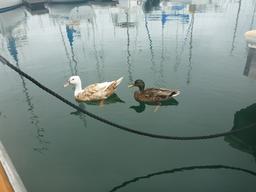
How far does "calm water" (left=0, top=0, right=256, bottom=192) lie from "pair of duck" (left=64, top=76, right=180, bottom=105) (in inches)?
17.2

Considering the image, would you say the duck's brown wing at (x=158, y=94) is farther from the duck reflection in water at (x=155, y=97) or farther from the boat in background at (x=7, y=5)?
the boat in background at (x=7, y=5)

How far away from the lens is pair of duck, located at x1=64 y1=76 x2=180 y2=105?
12.5 m

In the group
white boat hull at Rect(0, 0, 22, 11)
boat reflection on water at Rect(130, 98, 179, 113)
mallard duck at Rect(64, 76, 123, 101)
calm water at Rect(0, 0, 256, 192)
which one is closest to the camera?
calm water at Rect(0, 0, 256, 192)

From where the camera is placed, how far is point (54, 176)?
8391 mm

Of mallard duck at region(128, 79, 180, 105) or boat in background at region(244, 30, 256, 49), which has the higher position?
boat in background at region(244, 30, 256, 49)

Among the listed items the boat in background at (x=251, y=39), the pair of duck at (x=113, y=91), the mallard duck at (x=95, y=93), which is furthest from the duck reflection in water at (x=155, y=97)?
the boat in background at (x=251, y=39)

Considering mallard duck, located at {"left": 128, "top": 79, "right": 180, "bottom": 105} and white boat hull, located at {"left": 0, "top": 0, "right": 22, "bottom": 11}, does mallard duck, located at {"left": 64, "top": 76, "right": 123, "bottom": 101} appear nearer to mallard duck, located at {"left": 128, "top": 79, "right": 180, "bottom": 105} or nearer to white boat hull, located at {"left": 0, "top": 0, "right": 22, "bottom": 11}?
mallard duck, located at {"left": 128, "top": 79, "right": 180, "bottom": 105}

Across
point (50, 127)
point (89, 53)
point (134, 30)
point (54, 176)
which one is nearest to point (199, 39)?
point (134, 30)

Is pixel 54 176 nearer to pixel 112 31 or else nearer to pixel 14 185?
pixel 14 185

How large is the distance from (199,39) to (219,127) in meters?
14.1

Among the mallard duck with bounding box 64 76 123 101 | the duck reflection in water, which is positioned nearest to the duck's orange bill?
the duck reflection in water

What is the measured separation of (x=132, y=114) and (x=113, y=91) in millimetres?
2074

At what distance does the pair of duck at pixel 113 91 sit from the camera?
12523 millimetres

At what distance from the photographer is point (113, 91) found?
44.8ft
